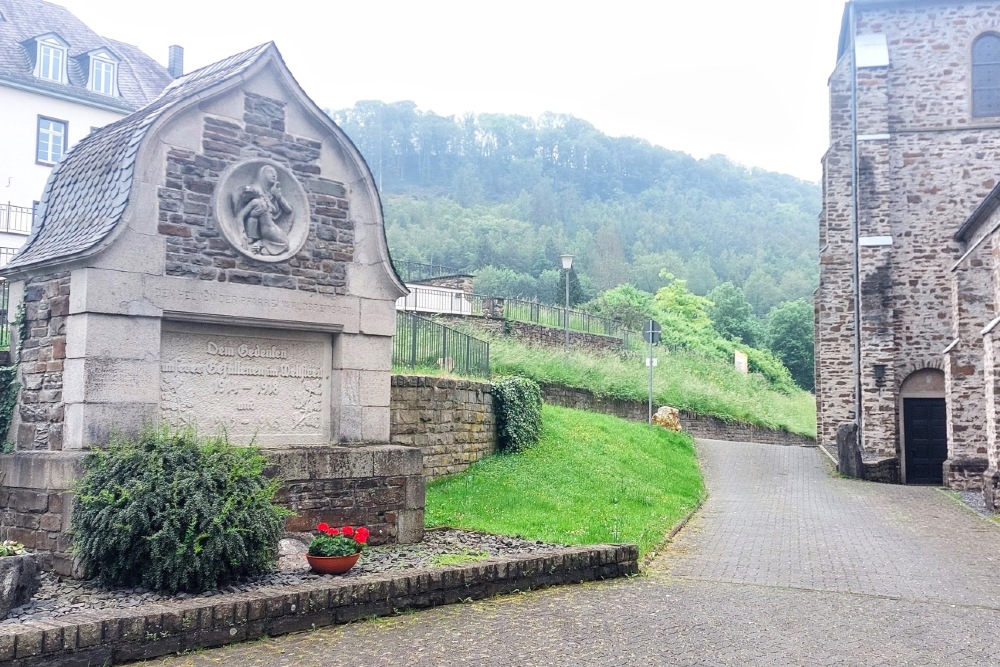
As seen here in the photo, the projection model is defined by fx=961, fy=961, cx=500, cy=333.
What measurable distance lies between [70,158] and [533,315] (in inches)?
945

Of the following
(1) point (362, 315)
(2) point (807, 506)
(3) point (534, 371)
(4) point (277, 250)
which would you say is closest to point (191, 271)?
(4) point (277, 250)

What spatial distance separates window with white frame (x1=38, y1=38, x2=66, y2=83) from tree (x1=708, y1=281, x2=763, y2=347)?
44769 millimetres

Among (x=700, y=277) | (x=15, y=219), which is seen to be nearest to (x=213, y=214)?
(x=15, y=219)

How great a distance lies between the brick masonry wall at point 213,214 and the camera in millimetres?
9195

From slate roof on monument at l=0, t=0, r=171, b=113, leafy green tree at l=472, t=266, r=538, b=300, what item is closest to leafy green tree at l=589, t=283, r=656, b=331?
leafy green tree at l=472, t=266, r=538, b=300

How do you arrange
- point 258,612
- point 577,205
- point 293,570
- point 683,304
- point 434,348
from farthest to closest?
1. point 577,205
2. point 683,304
3. point 434,348
4. point 293,570
5. point 258,612

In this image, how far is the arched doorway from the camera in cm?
2408

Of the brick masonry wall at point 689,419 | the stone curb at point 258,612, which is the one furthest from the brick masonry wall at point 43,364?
the brick masonry wall at point 689,419

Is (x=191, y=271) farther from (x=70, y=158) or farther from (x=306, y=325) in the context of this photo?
(x=70, y=158)

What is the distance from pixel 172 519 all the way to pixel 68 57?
29596mm

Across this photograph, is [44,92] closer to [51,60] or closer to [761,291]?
[51,60]

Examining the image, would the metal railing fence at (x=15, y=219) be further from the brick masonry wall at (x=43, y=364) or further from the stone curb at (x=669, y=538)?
the stone curb at (x=669, y=538)

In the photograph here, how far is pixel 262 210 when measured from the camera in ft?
31.9

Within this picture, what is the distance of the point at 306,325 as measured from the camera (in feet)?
33.3
